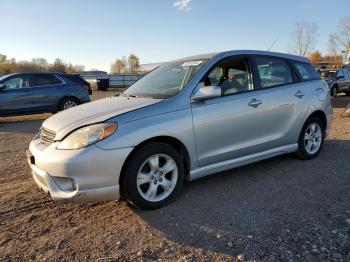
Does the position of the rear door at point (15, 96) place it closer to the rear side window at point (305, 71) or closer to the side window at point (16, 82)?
the side window at point (16, 82)

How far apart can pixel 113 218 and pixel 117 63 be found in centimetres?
10755

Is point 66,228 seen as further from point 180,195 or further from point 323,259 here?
point 323,259

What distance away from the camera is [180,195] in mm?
4434

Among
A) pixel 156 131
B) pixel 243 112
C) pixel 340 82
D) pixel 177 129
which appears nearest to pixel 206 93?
pixel 177 129

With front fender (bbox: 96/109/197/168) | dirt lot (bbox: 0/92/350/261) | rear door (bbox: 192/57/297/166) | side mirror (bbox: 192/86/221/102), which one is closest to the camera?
dirt lot (bbox: 0/92/350/261)

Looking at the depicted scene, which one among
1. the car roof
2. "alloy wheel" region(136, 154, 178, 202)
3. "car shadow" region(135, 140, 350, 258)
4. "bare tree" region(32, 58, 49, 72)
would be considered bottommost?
"car shadow" region(135, 140, 350, 258)

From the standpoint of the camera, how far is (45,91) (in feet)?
40.2

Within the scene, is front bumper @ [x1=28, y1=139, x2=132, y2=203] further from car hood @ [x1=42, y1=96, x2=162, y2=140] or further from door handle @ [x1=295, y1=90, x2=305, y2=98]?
door handle @ [x1=295, y1=90, x2=305, y2=98]

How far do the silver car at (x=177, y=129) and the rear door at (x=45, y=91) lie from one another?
25.5 feet

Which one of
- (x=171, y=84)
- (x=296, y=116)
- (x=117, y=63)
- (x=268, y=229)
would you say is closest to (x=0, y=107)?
(x=171, y=84)

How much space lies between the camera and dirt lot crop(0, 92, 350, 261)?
3.18 meters

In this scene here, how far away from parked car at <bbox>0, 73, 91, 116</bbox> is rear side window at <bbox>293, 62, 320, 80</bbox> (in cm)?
874

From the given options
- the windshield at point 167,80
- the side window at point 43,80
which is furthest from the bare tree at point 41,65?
the windshield at point 167,80

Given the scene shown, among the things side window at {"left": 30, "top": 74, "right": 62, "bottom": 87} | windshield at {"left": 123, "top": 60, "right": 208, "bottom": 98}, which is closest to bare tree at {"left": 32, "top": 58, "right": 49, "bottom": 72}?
side window at {"left": 30, "top": 74, "right": 62, "bottom": 87}
